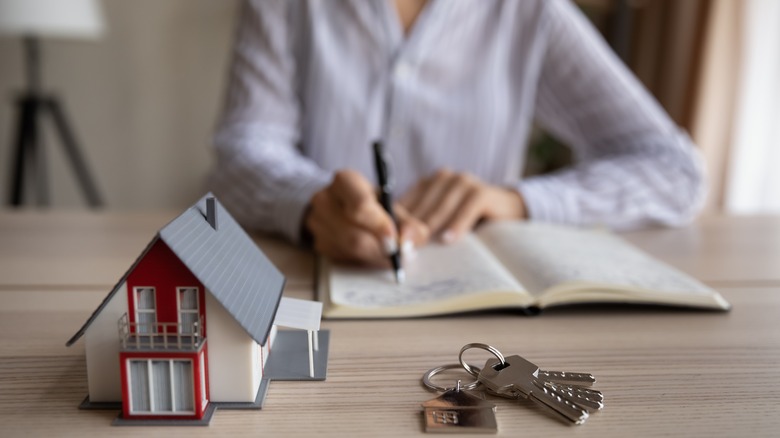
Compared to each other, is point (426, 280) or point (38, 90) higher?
point (38, 90)

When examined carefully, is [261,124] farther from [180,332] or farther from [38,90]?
[38,90]

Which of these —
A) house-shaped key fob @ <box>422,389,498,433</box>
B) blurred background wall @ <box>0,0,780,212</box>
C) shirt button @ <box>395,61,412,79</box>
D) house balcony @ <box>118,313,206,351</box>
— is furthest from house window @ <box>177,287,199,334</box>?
blurred background wall @ <box>0,0,780,212</box>

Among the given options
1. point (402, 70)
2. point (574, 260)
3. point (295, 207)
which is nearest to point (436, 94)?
point (402, 70)

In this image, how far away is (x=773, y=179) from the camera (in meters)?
1.81

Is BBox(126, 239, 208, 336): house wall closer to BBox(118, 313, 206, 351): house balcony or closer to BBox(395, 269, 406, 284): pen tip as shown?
BBox(118, 313, 206, 351): house balcony

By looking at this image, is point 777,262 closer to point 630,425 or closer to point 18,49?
point 630,425

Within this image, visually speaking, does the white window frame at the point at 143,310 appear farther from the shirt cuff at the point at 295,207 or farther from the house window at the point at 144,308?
the shirt cuff at the point at 295,207

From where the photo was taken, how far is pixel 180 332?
39 centimetres

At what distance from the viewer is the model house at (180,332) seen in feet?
1.24

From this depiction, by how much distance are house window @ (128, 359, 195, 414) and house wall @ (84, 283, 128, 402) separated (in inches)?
1.1

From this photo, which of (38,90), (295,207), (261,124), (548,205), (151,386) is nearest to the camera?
(151,386)

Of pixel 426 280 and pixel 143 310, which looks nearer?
pixel 143 310

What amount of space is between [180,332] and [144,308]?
3 centimetres

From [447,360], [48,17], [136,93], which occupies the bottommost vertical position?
[447,360]
